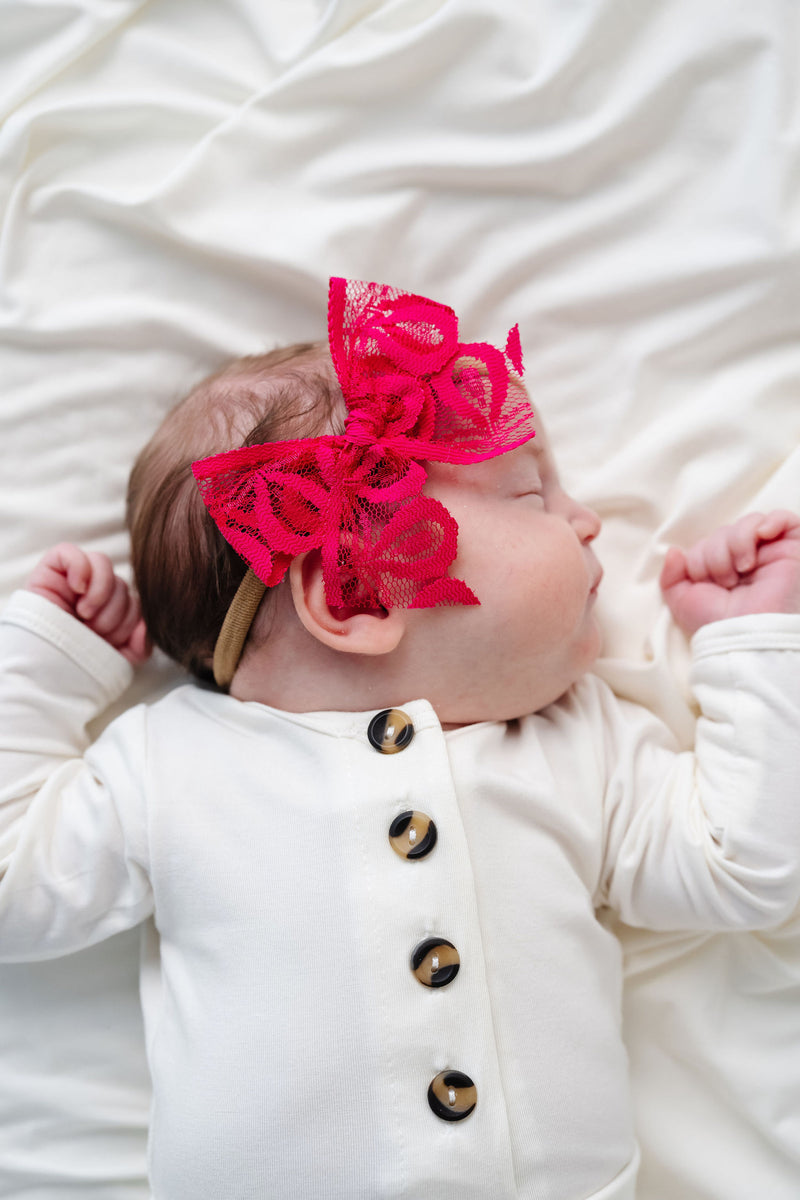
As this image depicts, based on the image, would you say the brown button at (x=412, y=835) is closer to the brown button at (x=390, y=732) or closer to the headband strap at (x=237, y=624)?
the brown button at (x=390, y=732)

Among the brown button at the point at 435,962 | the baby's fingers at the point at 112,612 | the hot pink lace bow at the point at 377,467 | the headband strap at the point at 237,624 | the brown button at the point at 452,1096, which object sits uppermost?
the hot pink lace bow at the point at 377,467

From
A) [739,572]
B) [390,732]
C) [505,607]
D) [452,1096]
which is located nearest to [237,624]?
[390,732]

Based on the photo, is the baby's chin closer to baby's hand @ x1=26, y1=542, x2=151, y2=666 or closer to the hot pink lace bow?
the hot pink lace bow

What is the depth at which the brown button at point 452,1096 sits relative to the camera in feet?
3.72

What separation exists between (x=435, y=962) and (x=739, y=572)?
71 centimetres

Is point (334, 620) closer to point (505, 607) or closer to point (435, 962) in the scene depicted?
point (505, 607)

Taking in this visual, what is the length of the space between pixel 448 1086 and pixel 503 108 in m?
1.39

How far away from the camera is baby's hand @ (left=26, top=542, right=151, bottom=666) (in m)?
1.48

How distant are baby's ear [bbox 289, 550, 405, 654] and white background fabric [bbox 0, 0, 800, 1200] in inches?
17.3

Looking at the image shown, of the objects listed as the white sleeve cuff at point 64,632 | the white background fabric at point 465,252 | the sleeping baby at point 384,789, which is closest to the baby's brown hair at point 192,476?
the sleeping baby at point 384,789

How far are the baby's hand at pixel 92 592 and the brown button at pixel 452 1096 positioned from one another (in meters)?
0.77

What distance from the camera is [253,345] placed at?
158 centimetres

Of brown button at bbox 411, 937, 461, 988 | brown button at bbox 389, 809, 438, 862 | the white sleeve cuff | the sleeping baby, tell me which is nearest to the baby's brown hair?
the sleeping baby

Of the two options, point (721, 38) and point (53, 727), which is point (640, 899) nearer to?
point (53, 727)
